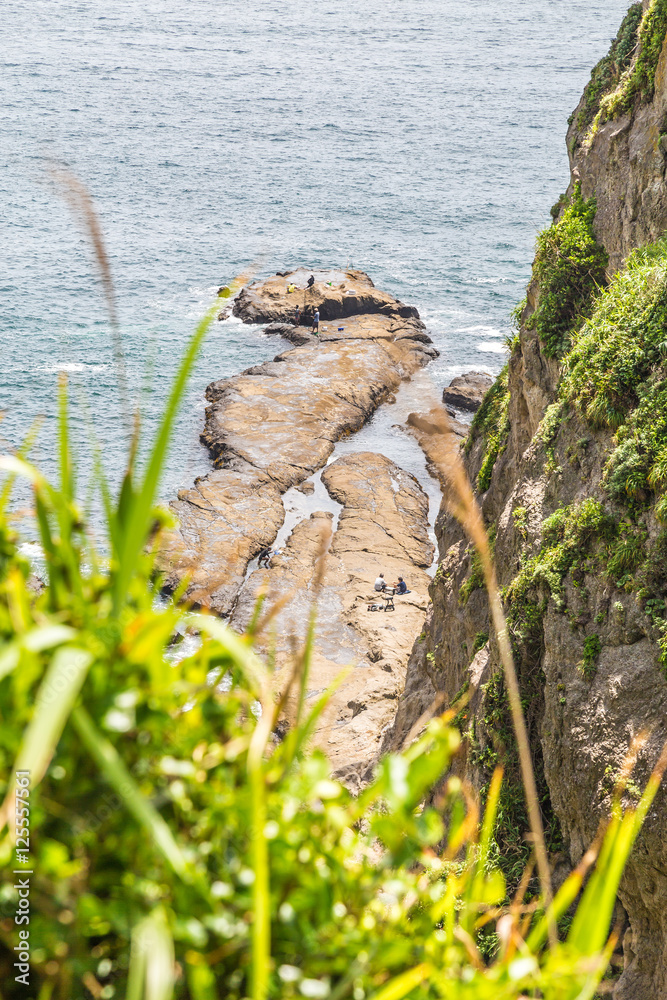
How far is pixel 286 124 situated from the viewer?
86.9m

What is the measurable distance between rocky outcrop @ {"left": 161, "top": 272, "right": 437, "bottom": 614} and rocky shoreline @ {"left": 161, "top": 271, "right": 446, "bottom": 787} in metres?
0.07

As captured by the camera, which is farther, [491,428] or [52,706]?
[491,428]

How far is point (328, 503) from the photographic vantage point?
35.6m

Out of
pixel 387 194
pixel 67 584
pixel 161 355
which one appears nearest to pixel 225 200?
pixel 387 194

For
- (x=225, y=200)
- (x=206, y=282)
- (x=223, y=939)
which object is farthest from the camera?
(x=225, y=200)

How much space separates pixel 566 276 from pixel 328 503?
21.9m

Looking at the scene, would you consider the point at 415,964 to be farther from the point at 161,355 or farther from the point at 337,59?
the point at 337,59

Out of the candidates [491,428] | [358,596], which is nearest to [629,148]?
[491,428]

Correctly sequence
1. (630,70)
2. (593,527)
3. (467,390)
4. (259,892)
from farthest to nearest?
(467,390), (630,70), (593,527), (259,892)

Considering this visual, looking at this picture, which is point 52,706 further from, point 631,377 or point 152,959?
point 631,377

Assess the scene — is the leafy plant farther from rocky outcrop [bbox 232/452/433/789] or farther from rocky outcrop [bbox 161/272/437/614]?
rocky outcrop [bbox 161/272/437/614]

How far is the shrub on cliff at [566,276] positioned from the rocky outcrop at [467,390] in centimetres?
2610

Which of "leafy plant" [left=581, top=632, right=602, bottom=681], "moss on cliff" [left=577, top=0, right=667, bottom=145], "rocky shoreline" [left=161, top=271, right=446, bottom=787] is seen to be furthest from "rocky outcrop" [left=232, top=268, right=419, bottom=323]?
"leafy plant" [left=581, top=632, right=602, bottom=681]

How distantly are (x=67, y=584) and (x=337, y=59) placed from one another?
402ft
